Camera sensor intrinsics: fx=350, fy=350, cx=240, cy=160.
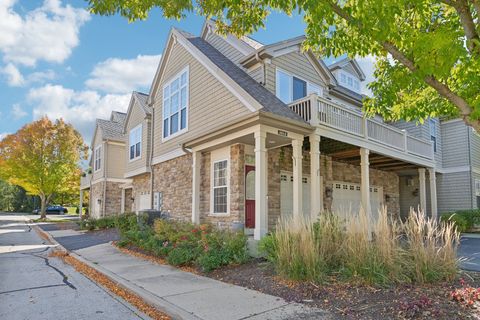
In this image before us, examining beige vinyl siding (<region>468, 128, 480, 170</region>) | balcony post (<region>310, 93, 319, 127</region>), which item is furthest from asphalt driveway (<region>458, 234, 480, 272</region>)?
beige vinyl siding (<region>468, 128, 480, 170</region>)

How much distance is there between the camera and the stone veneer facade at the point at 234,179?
1101 centimetres

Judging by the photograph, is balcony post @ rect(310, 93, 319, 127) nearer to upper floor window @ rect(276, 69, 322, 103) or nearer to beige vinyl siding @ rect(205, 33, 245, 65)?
upper floor window @ rect(276, 69, 322, 103)

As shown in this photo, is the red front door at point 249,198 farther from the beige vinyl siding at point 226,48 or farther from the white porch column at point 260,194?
the beige vinyl siding at point 226,48

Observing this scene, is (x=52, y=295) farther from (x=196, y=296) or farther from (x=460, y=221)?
(x=460, y=221)

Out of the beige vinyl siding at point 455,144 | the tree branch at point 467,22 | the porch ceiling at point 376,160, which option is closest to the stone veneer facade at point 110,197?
the porch ceiling at point 376,160

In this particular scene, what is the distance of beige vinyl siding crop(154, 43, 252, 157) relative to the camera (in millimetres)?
11102

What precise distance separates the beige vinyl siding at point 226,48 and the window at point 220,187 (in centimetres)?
421

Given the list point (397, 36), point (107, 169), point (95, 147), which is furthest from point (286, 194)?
point (95, 147)

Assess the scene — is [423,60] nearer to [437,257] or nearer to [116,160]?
[437,257]

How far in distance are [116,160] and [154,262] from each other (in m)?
17.2

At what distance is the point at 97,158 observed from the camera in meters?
26.5

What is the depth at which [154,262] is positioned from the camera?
905cm

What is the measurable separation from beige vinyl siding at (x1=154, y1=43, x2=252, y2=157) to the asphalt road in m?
5.44

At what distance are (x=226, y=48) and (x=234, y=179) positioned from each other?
6.19 meters
